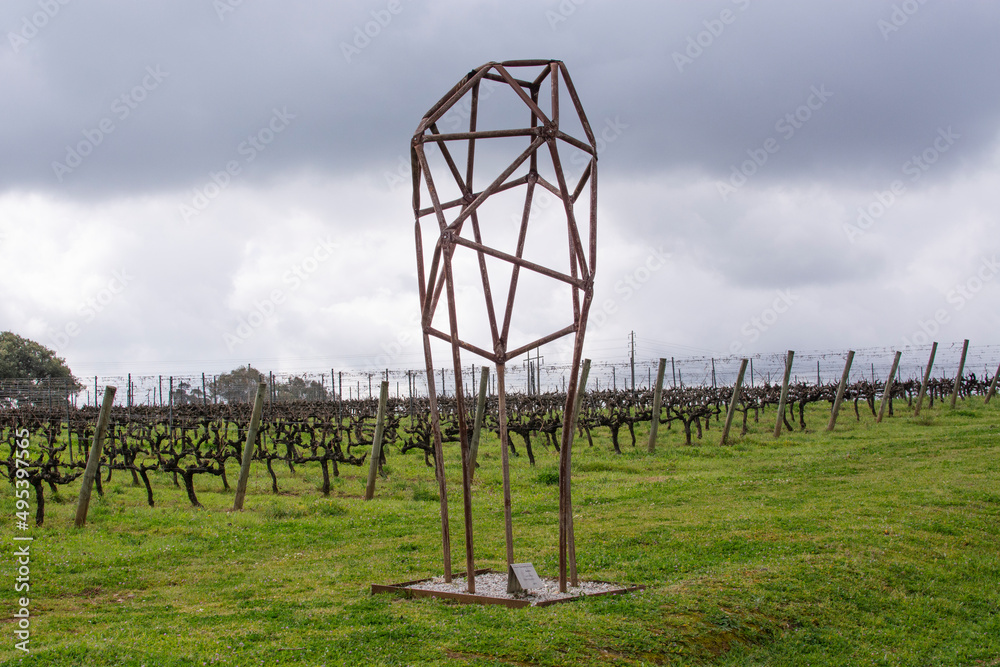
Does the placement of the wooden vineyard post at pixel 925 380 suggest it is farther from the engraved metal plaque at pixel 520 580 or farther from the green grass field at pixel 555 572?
the engraved metal plaque at pixel 520 580

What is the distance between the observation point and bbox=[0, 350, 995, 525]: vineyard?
16.2 meters

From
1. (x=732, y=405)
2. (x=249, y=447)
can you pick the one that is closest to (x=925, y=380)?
(x=732, y=405)

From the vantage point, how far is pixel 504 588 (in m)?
7.13

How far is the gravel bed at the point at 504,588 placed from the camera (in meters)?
6.76

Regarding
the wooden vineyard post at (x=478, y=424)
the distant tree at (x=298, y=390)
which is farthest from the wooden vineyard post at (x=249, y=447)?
the distant tree at (x=298, y=390)

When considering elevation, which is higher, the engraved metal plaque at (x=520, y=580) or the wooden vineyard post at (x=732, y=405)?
the wooden vineyard post at (x=732, y=405)

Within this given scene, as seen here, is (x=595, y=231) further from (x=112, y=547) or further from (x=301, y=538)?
(x=112, y=547)

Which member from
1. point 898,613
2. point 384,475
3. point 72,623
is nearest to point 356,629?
point 72,623

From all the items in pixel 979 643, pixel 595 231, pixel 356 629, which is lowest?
pixel 979 643

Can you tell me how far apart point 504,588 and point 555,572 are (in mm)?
1188

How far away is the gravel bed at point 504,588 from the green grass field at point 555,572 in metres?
0.30

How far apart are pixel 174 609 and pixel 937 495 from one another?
10.7 metres

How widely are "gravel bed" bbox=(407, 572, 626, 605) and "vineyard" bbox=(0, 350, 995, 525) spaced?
1.48m

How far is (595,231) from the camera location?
6824mm
